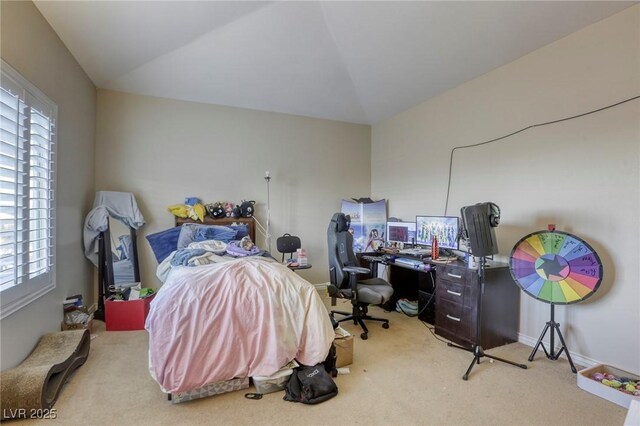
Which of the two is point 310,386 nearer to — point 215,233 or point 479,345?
point 479,345

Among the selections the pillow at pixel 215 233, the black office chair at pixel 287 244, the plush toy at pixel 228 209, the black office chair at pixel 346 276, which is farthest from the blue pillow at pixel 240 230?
the black office chair at pixel 346 276

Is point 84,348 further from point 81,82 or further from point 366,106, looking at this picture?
point 366,106

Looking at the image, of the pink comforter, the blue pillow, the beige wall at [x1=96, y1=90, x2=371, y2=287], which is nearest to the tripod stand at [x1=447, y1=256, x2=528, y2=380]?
the pink comforter

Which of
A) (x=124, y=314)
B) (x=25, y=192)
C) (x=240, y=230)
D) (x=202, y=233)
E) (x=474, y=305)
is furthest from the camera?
(x=240, y=230)

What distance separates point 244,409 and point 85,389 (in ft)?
3.87

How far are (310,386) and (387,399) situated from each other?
522 millimetres

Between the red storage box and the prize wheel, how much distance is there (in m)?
3.74

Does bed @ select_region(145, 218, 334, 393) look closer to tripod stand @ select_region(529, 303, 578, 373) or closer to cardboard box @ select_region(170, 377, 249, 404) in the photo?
cardboard box @ select_region(170, 377, 249, 404)

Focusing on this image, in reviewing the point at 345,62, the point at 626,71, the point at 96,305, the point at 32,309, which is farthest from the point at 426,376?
the point at 96,305

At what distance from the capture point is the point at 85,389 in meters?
2.15

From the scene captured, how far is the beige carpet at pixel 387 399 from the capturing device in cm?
186

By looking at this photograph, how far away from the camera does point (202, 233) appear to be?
3.89 m

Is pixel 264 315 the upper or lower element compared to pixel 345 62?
lower

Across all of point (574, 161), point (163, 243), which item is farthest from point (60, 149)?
point (574, 161)
